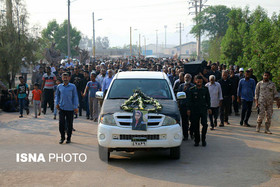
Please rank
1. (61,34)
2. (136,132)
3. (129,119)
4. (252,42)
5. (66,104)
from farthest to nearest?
(61,34) → (252,42) → (66,104) → (129,119) → (136,132)

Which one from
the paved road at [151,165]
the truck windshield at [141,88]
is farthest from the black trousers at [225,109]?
the truck windshield at [141,88]

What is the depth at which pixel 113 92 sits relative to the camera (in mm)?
9617

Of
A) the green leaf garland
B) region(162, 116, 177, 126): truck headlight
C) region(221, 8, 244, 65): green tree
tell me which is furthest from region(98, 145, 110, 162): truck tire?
region(221, 8, 244, 65): green tree

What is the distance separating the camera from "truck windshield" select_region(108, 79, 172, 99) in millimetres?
9523

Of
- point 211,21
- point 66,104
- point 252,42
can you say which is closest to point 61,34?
point 211,21

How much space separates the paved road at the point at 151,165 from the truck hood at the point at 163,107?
3.53 feet

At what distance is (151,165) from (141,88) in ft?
6.82

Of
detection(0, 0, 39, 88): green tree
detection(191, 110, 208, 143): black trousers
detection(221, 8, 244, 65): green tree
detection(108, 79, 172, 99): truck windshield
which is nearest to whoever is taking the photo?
detection(108, 79, 172, 99): truck windshield

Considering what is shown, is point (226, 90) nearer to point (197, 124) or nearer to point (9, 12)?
point (197, 124)

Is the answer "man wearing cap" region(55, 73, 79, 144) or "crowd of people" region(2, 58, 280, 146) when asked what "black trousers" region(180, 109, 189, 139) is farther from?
"man wearing cap" region(55, 73, 79, 144)

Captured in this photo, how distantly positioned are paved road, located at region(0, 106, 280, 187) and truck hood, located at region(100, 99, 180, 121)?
108 centimetres

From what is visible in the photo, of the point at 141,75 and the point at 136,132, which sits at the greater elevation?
the point at 141,75

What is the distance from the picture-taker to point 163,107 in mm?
8758

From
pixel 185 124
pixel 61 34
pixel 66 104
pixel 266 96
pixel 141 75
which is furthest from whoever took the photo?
pixel 61 34
